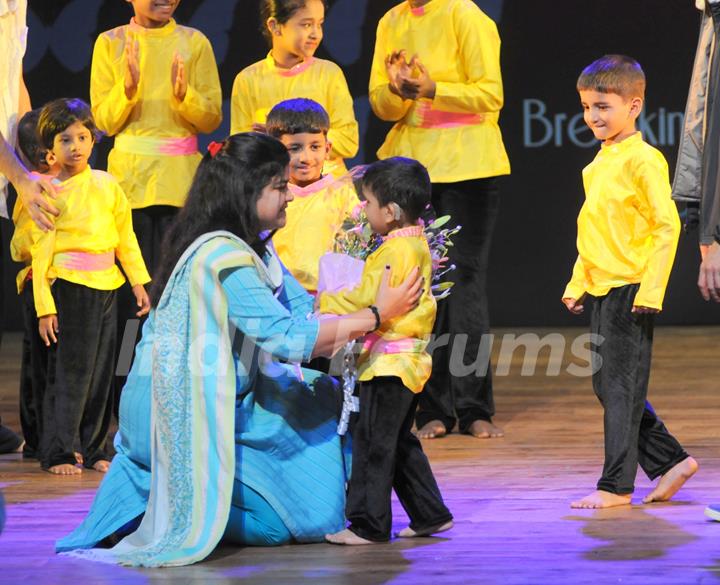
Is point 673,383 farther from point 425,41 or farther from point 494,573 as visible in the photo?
point 494,573

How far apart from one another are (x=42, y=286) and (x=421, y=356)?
5.59 feet

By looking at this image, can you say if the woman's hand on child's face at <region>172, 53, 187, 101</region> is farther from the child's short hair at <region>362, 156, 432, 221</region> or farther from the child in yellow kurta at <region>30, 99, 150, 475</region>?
the child's short hair at <region>362, 156, 432, 221</region>

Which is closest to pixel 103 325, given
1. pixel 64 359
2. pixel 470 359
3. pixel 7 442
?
pixel 64 359

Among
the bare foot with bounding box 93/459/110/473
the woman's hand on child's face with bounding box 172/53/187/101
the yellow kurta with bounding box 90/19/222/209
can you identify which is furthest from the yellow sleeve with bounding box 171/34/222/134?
the bare foot with bounding box 93/459/110/473

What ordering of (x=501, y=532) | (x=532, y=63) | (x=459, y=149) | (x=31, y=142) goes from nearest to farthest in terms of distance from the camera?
(x=501, y=532)
(x=31, y=142)
(x=459, y=149)
(x=532, y=63)

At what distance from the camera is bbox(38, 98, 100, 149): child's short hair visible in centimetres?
470

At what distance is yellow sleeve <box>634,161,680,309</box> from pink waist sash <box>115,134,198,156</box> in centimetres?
217

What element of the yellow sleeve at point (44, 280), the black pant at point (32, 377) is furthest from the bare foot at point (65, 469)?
the yellow sleeve at point (44, 280)

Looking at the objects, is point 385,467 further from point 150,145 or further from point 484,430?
point 150,145

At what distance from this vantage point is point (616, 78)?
4.02 meters

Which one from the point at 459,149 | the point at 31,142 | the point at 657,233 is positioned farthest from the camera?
the point at 459,149

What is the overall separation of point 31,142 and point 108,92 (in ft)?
1.92

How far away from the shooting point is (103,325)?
4.79m

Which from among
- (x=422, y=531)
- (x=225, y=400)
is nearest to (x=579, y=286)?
(x=422, y=531)
